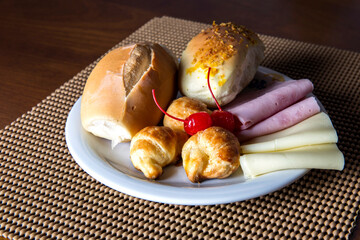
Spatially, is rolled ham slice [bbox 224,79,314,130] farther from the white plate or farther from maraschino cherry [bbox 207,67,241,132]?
the white plate

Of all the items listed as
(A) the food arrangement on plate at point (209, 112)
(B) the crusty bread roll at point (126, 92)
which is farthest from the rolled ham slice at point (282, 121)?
(B) the crusty bread roll at point (126, 92)

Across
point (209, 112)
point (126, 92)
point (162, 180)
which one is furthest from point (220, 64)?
point (162, 180)

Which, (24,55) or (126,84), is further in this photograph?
(24,55)

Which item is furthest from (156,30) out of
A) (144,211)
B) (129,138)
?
(144,211)

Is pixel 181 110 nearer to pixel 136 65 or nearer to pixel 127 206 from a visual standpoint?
pixel 136 65

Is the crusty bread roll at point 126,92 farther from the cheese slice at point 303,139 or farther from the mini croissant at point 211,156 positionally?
the cheese slice at point 303,139

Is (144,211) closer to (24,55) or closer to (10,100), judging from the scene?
(10,100)

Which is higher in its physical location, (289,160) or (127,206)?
(289,160)
